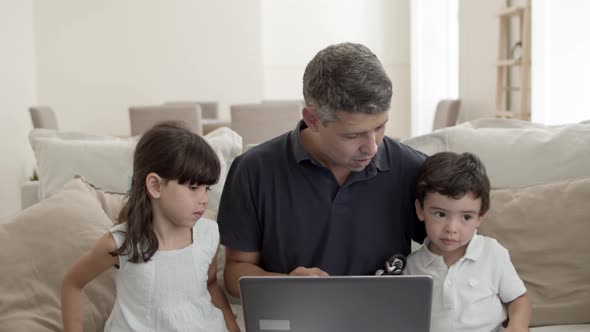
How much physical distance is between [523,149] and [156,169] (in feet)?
3.55

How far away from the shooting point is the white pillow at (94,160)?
2.38 metres

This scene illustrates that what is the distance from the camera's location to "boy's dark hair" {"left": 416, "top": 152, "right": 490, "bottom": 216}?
1.79 metres

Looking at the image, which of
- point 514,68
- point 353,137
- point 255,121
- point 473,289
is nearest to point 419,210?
point 473,289

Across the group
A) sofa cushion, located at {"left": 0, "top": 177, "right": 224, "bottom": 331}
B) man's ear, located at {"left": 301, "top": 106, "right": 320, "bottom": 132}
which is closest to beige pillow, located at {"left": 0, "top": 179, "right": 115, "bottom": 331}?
sofa cushion, located at {"left": 0, "top": 177, "right": 224, "bottom": 331}

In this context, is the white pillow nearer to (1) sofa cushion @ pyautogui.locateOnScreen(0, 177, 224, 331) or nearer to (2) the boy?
(1) sofa cushion @ pyautogui.locateOnScreen(0, 177, 224, 331)

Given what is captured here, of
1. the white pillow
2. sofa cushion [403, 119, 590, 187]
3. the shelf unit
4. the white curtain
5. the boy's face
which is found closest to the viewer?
the boy's face

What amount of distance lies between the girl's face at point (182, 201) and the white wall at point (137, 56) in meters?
7.07

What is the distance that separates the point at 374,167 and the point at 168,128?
505mm

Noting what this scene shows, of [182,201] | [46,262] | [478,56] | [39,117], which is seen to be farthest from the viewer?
[478,56]

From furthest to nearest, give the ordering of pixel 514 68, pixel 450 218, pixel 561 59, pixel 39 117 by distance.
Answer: pixel 39 117 → pixel 514 68 → pixel 561 59 → pixel 450 218

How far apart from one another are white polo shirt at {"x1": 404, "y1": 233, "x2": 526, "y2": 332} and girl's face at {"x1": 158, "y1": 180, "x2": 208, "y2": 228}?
23.1 inches

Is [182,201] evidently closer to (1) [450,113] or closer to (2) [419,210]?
(2) [419,210]

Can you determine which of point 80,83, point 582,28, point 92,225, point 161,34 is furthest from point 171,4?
point 92,225

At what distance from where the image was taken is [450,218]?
5.95ft
